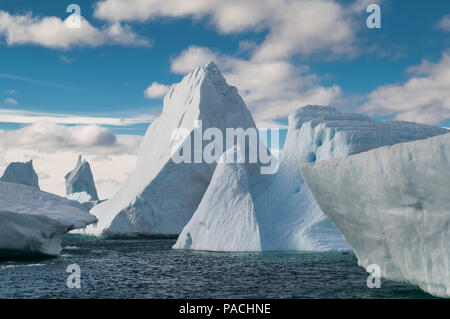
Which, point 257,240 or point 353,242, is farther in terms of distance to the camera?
point 257,240

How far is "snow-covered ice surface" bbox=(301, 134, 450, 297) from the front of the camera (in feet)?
27.2

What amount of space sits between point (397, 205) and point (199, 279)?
571 cm

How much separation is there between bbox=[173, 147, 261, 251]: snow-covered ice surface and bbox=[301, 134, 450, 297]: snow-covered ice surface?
1083cm

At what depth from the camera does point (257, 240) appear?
20844 mm

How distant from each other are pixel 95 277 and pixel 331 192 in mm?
6936

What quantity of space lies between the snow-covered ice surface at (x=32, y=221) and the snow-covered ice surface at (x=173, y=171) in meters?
12.4

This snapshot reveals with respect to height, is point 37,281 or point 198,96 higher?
point 198,96

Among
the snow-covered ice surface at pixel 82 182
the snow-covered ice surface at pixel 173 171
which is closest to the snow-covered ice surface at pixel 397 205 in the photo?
the snow-covered ice surface at pixel 173 171

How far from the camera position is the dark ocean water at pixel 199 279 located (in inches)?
402

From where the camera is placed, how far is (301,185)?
2498 cm
